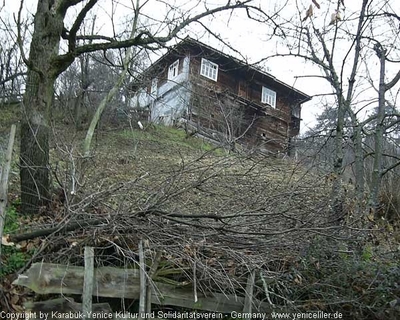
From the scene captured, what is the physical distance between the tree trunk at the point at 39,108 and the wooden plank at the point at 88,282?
92.8 inches

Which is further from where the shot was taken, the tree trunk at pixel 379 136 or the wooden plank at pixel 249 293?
the tree trunk at pixel 379 136

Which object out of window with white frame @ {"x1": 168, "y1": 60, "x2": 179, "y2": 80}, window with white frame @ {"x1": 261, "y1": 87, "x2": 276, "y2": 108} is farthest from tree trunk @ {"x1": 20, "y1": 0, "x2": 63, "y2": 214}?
window with white frame @ {"x1": 261, "y1": 87, "x2": 276, "y2": 108}

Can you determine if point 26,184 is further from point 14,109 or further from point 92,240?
point 14,109

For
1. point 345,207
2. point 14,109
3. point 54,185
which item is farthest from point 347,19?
point 14,109

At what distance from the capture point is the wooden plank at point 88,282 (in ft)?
12.2

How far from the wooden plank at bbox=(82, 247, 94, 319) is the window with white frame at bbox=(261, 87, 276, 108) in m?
24.2

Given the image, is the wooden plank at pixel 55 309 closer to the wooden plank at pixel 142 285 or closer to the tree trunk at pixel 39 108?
the wooden plank at pixel 142 285

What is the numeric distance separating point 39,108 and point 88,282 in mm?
3288

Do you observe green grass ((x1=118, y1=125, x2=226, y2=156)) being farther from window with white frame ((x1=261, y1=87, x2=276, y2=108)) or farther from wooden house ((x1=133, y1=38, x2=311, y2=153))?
window with white frame ((x1=261, y1=87, x2=276, y2=108))

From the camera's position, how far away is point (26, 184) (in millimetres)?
6051

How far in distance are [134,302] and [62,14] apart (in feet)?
15.2

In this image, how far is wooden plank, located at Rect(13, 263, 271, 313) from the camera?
3.73 meters

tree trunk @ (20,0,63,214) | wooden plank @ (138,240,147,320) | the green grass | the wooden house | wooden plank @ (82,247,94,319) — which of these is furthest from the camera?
the wooden house

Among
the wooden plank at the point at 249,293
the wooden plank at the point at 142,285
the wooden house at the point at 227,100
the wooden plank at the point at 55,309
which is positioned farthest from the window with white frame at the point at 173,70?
the wooden plank at the point at 55,309
